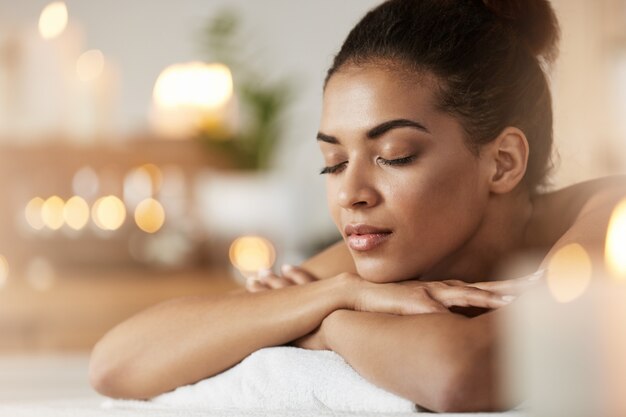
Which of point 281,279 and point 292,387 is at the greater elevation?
point 281,279

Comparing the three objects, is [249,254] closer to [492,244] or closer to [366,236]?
[492,244]

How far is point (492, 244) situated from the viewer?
3.81 feet

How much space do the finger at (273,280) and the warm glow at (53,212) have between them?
10.4ft

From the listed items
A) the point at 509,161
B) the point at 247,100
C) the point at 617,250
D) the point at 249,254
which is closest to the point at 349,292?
the point at 509,161

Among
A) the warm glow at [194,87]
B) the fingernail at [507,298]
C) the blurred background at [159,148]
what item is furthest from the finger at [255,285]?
the warm glow at [194,87]

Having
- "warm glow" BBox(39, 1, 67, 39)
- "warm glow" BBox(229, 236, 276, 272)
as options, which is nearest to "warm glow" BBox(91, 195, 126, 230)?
"warm glow" BBox(229, 236, 276, 272)

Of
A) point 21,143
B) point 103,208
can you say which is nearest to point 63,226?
point 103,208

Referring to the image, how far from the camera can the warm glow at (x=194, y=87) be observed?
16.7 ft

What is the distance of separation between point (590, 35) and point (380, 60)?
4799mm

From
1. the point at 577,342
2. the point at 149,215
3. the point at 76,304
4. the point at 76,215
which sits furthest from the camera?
the point at 149,215

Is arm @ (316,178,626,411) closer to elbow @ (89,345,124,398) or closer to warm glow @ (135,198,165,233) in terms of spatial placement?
elbow @ (89,345,124,398)

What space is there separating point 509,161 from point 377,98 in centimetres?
21

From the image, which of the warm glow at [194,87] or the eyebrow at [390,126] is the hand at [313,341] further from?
the warm glow at [194,87]

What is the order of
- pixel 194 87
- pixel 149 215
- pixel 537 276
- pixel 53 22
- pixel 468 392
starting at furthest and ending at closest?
1. pixel 194 87
2. pixel 53 22
3. pixel 149 215
4. pixel 537 276
5. pixel 468 392
